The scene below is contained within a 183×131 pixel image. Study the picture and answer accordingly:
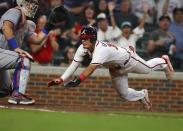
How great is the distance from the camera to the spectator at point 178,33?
10.3 metres

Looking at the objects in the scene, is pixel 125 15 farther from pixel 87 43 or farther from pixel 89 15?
pixel 87 43

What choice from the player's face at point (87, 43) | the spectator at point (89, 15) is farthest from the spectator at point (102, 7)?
the player's face at point (87, 43)

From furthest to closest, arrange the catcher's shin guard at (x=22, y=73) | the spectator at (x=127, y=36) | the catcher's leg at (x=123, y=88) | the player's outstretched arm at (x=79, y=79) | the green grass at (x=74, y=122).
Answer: the spectator at (x=127, y=36)
the catcher's leg at (x=123, y=88)
the catcher's shin guard at (x=22, y=73)
the player's outstretched arm at (x=79, y=79)
the green grass at (x=74, y=122)

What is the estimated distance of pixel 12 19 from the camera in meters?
6.90

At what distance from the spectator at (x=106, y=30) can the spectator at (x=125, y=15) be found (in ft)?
0.73

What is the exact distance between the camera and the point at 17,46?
6961 millimetres

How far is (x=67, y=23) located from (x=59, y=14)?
3164 millimetres

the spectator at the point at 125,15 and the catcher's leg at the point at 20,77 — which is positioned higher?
the spectator at the point at 125,15

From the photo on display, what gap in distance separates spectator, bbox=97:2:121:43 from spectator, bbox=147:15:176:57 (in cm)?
87

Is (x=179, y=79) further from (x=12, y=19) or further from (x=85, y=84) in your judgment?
(x=12, y=19)

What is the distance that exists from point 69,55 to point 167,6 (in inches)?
109

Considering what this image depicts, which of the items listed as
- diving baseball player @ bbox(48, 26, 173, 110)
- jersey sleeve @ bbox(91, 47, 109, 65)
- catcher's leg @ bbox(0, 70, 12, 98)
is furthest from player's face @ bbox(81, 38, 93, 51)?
catcher's leg @ bbox(0, 70, 12, 98)

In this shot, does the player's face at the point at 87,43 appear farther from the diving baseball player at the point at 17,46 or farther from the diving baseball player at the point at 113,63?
the diving baseball player at the point at 17,46

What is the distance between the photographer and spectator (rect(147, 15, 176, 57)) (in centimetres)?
1030
